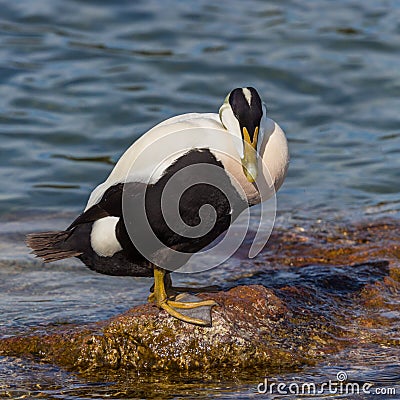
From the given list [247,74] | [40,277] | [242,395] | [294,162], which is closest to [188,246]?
[242,395]

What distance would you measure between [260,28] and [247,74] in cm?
146

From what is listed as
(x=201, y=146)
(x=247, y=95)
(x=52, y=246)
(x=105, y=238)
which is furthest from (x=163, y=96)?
(x=201, y=146)

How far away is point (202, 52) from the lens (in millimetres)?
12078

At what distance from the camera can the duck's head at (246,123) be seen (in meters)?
4.45

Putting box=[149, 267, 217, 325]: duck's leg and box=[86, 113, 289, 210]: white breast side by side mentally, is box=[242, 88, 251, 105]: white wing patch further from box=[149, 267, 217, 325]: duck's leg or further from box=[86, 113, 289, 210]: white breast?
box=[149, 267, 217, 325]: duck's leg

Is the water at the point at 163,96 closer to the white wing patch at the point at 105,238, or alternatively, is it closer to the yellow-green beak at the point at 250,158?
the white wing patch at the point at 105,238

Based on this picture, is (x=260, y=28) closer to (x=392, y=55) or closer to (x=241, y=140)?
(x=392, y=55)

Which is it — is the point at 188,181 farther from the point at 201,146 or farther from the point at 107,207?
the point at 107,207

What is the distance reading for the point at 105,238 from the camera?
4906 mm

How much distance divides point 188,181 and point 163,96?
6.50 m

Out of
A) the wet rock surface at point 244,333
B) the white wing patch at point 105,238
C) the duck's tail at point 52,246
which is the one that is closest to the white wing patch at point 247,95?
the white wing patch at point 105,238

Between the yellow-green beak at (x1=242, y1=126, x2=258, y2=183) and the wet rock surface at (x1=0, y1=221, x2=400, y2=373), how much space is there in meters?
0.77

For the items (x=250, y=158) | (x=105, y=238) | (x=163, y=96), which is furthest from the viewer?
(x=163, y=96)

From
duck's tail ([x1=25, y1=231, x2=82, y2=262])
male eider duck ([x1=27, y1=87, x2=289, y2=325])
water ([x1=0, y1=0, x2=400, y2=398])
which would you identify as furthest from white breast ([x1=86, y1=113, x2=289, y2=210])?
water ([x1=0, y1=0, x2=400, y2=398])
